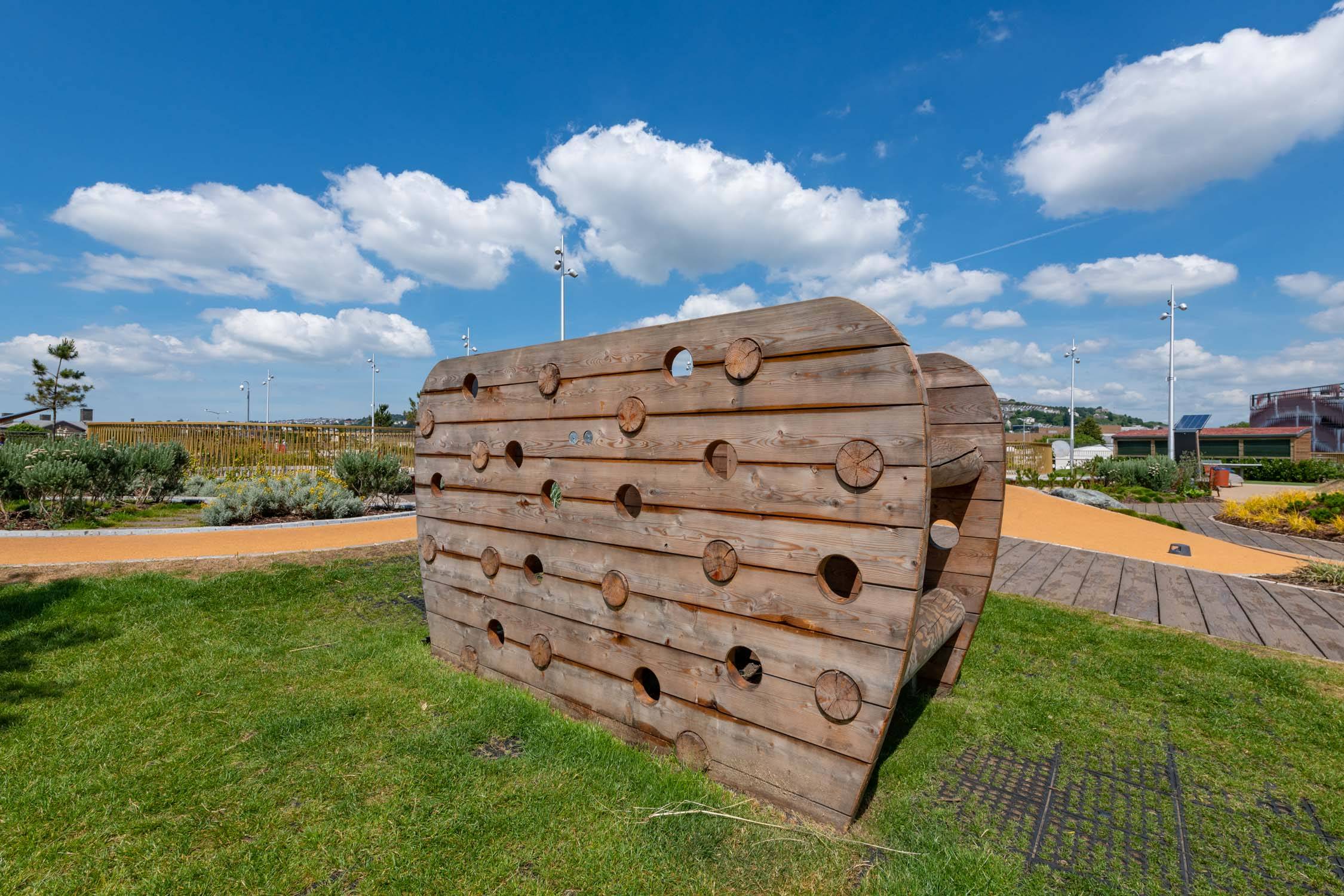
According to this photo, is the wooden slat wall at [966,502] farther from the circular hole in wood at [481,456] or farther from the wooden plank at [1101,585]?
the circular hole in wood at [481,456]

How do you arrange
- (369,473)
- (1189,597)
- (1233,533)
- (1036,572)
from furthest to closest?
1. (369,473)
2. (1233,533)
3. (1036,572)
4. (1189,597)

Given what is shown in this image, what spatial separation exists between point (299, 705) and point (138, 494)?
492 inches

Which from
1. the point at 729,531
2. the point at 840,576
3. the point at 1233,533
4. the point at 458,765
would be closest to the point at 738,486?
the point at 729,531

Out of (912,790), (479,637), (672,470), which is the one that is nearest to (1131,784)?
(912,790)

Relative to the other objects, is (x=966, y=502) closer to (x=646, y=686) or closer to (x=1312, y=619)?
(x=646, y=686)

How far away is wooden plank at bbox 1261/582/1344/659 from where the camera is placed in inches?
164

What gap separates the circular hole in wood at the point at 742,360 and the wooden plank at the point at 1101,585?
16.1 ft

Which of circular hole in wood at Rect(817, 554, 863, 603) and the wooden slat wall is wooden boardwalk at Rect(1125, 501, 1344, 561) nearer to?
the wooden slat wall

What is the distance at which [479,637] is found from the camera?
12.1ft

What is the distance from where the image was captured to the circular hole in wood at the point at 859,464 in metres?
2.03

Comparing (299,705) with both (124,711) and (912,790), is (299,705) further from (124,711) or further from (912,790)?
(912,790)

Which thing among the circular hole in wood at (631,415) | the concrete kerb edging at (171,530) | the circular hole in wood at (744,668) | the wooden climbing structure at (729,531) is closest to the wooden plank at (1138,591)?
the wooden climbing structure at (729,531)

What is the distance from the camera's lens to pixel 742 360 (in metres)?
2.40

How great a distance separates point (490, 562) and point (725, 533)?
1.82 meters
